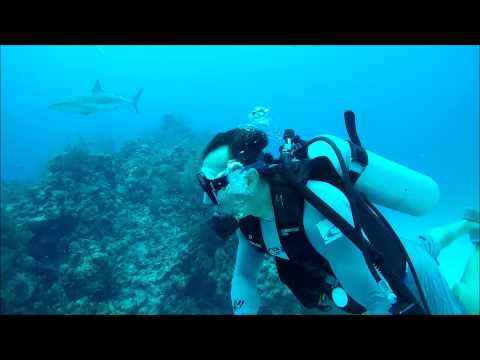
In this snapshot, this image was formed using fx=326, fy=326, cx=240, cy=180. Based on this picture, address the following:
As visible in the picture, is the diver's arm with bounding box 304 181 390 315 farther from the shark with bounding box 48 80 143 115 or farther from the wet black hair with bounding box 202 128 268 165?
the shark with bounding box 48 80 143 115

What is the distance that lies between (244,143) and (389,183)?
4.46 ft

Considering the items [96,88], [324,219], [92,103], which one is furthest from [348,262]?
[96,88]

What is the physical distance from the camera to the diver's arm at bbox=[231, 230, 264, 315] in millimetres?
2717

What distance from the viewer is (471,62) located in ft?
258

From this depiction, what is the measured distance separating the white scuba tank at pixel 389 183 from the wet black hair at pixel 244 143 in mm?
456

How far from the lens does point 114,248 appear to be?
29.1ft

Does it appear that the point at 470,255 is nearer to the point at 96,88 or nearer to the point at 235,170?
the point at 235,170

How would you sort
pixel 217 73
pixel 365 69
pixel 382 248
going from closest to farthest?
pixel 382 248
pixel 365 69
pixel 217 73

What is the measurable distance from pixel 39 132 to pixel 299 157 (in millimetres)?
79639
